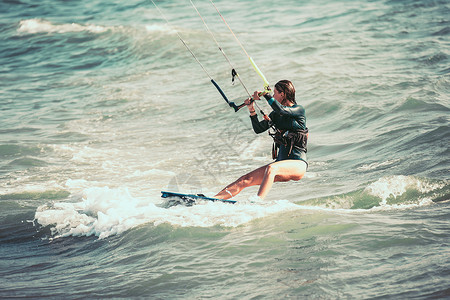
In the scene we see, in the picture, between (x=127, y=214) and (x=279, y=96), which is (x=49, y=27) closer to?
(x=127, y=214)

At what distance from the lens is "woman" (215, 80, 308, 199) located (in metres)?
6.29

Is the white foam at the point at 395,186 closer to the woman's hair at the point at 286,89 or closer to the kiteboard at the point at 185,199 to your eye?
the woman's hair at the point at 286,89

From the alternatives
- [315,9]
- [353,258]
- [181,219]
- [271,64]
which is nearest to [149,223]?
[181,219]

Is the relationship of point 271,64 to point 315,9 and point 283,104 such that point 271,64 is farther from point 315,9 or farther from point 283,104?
point 283,104

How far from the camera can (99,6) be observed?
3070 centimetres

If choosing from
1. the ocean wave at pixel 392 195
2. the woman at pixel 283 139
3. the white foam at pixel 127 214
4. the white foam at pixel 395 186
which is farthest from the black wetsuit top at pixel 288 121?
the white foam at pixel 395 186

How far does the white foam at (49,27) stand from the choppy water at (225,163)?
1.99 metres

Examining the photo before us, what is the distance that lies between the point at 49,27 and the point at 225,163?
19295 mm

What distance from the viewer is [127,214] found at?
6.64 m

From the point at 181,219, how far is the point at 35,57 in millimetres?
18363

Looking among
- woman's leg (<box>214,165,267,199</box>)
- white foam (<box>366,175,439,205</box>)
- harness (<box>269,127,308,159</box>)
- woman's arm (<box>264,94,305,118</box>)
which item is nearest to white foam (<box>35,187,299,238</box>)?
woman's leg (<box>214,165,267,199</box>)

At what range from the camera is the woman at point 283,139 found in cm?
629

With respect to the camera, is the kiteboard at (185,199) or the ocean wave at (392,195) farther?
the ocean wave at (392,195)

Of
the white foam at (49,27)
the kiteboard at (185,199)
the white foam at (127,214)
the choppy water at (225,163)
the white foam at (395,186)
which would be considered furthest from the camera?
the white foam at (49,27)
